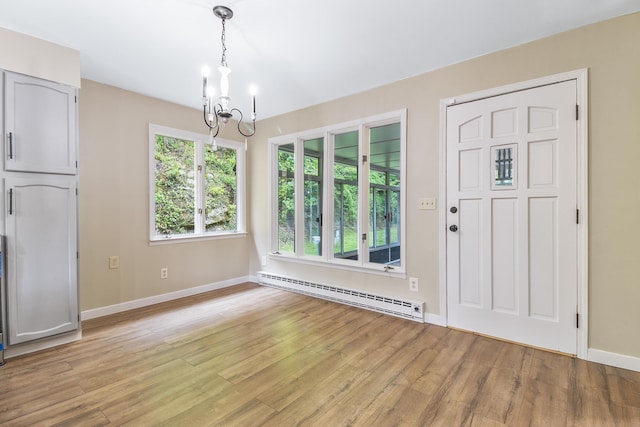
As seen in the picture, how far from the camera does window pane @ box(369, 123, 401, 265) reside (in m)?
3.60

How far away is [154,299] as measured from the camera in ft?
11.9

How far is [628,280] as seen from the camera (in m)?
2.14

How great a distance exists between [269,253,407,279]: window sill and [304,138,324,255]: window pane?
143mm

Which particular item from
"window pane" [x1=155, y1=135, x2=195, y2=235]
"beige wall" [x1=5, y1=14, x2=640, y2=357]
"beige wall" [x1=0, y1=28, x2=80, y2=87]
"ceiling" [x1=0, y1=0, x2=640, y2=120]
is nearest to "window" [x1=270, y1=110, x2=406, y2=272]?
"beige wall" [x1=5, y1=14, x2=640, y2=357]

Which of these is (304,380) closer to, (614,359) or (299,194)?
(614,359)

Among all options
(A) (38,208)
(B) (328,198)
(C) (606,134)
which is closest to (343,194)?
(B) (328,198)

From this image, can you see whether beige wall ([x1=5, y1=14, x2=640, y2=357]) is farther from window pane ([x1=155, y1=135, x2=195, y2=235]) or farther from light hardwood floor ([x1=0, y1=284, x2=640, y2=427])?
light hardwood floor ([x1=0, y1=284, x2=640, y2=427])

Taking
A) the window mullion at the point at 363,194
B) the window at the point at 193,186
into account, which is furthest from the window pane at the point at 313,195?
the window at the point at 193,186

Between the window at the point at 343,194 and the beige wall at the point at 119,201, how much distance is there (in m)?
1.41

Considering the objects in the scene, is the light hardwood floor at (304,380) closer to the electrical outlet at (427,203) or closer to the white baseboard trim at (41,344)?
the white baseboard trim at (41,344)

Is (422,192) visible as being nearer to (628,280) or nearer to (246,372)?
(628,280)

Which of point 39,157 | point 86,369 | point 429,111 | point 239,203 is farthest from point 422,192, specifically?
point 39,157

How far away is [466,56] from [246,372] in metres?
3.24

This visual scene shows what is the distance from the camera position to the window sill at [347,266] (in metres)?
3.25
